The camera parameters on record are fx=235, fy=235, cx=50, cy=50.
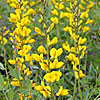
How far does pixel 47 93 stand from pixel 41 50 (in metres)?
0.32

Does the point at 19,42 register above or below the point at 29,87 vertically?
above

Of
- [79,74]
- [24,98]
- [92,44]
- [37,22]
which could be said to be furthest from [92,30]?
[24,98]

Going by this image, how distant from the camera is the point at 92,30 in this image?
3723mm

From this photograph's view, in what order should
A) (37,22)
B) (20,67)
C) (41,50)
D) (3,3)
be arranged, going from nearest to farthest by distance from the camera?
(41,50) → (20,67) → (37,22) → (3,3)

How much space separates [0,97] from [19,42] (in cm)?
61

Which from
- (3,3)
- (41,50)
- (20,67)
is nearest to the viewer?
(41,50)

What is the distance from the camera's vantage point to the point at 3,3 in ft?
16.6

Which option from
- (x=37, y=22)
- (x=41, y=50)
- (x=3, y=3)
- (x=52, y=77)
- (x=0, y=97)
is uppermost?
(x=3, y=3)

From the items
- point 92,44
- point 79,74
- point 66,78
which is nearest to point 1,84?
point 79,74

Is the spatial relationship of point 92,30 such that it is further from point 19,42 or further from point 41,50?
point 41,50

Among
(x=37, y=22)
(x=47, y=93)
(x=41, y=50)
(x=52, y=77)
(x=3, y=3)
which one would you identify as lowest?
(x=47, y=93)

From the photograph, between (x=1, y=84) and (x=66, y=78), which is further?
(x=66, y=78)

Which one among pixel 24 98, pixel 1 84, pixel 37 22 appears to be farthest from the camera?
pixel 37 22

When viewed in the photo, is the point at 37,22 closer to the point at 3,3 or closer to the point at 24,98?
the point at 3,3
